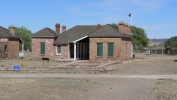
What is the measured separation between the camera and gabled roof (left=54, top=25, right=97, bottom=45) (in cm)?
4606

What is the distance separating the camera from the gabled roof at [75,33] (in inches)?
1813

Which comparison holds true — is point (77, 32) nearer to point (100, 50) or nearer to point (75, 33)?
point (75, 33)

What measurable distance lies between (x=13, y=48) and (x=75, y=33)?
10257mm

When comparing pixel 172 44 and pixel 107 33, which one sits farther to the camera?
pixel 172 44

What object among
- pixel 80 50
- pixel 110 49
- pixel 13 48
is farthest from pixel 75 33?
pixel 13 48

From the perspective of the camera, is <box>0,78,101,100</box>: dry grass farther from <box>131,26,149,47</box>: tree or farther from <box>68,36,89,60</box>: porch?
<box>131,26,149,47</box>: tree

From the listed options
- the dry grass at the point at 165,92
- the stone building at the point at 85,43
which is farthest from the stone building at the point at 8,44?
the dry grass at the point at 165,92

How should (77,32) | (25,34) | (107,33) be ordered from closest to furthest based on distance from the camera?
(107,33) → (77,32) → (25,34)

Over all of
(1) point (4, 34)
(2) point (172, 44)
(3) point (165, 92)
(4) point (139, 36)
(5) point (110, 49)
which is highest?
(4) point (139, 36)

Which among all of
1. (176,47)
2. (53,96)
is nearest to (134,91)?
(53,96)

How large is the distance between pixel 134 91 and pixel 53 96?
4.51 metres

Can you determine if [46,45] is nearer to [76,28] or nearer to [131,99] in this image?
[76,28]

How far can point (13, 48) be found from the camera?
50.7 meters

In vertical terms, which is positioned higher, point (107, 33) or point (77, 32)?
point (77, 32)
